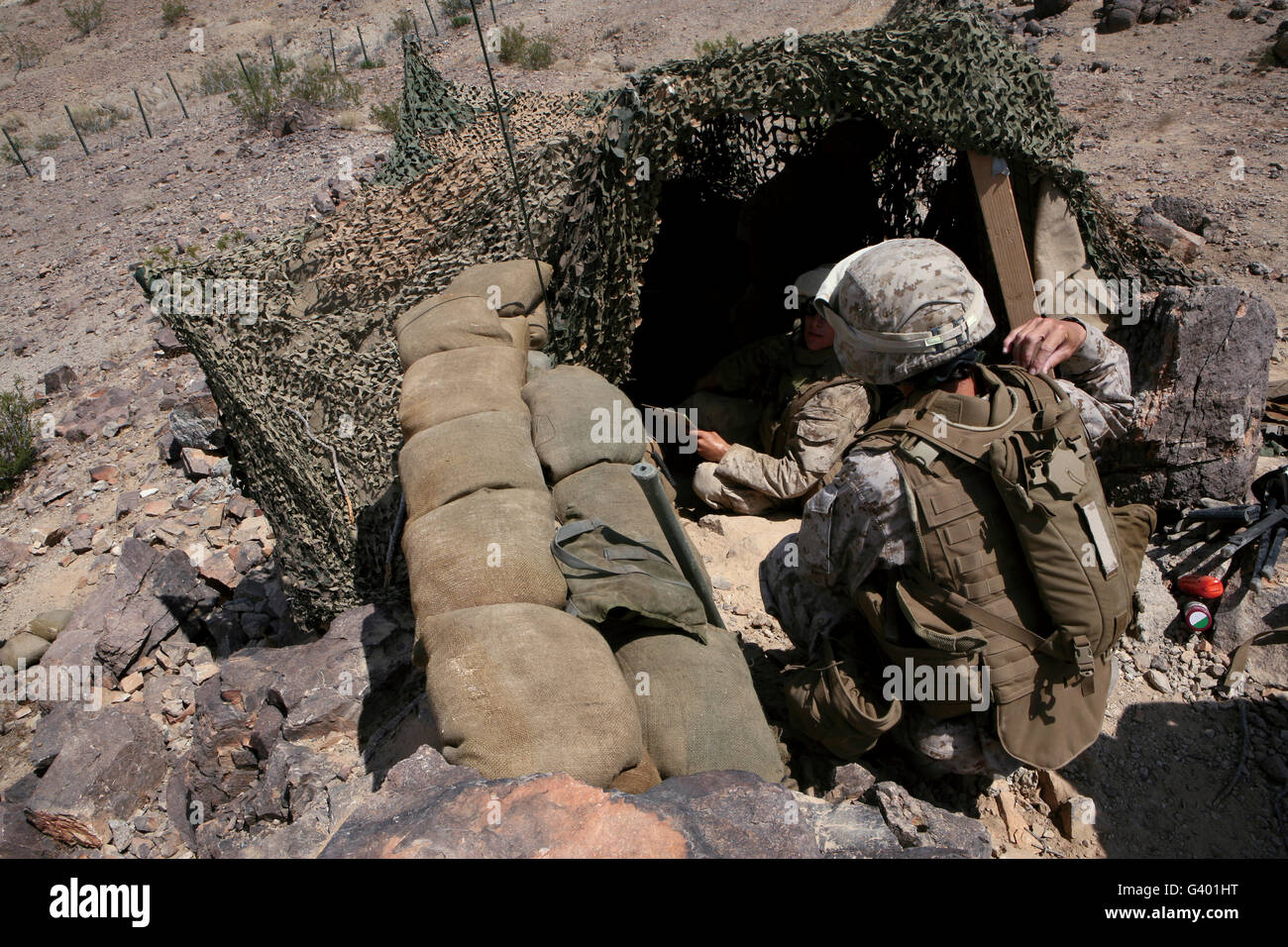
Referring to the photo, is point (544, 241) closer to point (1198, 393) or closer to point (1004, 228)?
point (1004, 228)

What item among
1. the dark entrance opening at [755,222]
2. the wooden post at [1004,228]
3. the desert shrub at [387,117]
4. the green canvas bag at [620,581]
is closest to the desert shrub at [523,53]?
the desert shrub at [387,117]

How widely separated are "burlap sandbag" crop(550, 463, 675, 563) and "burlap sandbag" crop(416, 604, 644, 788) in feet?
2.03

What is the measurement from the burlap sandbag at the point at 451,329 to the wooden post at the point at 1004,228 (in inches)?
92.3

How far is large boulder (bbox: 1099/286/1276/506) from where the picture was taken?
151 inches

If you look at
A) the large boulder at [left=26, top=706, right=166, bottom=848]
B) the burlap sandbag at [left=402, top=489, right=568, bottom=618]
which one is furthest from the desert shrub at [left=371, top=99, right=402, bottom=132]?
the burlap sandbag at [left=402, top=489, right=568, bottom=618]

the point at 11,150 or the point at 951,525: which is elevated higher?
the point at 11,150

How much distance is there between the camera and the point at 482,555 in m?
2.69

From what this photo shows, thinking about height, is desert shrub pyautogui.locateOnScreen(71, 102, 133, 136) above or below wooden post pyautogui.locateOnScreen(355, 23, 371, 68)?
below

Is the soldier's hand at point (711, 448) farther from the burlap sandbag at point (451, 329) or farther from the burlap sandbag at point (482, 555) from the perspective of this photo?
the burlap sandbag at point (482, 555)

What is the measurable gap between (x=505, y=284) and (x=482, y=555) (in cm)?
196

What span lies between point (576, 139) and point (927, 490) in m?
3.54

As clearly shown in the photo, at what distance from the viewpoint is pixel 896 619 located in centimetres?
266

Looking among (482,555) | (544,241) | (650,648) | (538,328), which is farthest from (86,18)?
(650,648)

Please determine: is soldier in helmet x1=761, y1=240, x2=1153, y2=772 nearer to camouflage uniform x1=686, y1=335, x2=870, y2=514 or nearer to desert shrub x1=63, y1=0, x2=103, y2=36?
camouflage uniform x1=686, y1=335, x2=870, y2=514
